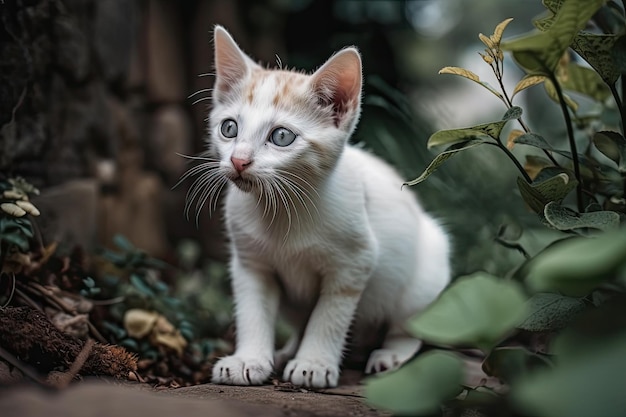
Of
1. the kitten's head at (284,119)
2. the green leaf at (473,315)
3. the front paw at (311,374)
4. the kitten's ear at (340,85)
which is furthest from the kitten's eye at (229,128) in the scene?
the green leaf at (473,315)

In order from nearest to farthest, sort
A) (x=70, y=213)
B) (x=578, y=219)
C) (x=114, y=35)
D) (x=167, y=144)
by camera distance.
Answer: (x=578, y=219)
(x=70, y=213)
(x=114, y=35)
(x=167, y=144)

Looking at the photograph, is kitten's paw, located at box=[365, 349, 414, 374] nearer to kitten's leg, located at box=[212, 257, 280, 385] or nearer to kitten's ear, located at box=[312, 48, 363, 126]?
kitten's leg, located at box=[212, 257, 280, 385]

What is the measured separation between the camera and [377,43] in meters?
4.01

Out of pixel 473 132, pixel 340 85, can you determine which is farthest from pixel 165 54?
pixel 473 132

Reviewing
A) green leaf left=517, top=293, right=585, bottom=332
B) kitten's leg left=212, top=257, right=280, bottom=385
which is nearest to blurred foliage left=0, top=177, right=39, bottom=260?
kitten's leg left=212, top=257, right=280, bottom=385

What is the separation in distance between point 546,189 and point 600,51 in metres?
0.29

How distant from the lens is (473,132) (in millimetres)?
1346

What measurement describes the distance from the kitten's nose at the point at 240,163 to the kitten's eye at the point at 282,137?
0.39ft

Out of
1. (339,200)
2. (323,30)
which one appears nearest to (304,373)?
(339,200)

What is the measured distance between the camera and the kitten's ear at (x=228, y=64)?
72.6 inches

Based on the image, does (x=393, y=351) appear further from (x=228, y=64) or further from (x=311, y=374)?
(x=228, y=64)

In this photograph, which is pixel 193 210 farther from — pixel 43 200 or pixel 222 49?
pixel 222 49

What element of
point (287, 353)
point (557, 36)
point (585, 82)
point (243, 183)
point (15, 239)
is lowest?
point (287, 353)

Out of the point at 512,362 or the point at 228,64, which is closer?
the point at 512,362
